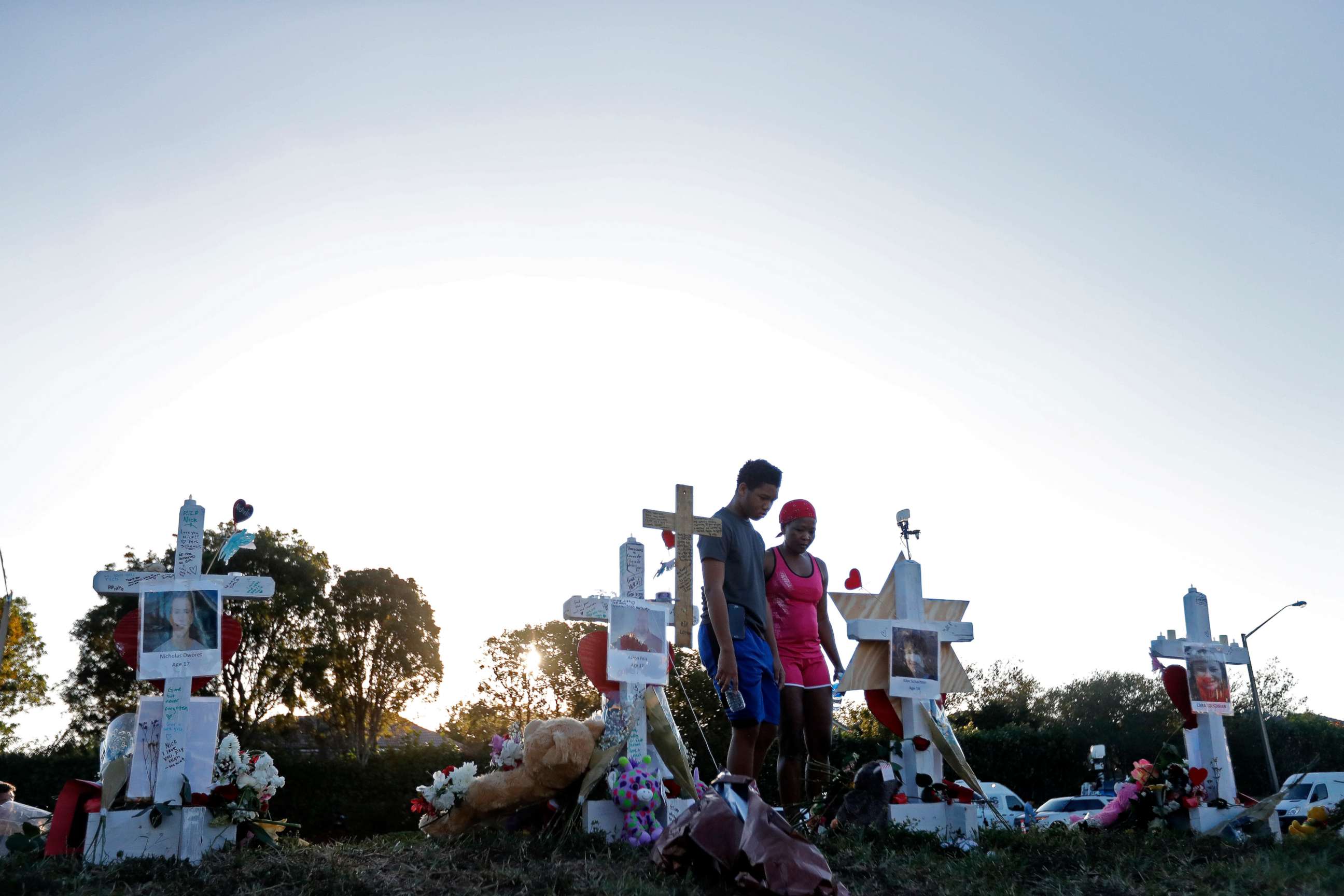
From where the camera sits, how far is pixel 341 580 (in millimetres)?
23562

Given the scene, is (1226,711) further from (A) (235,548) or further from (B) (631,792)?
(A) (235,548)

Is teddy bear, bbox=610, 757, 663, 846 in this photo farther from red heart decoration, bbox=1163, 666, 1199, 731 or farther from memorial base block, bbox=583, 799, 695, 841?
red heart decoration, bbox=1163, 666, 1199, 731

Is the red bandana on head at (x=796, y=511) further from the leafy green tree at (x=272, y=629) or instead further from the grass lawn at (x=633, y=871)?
the leafy green tree at (x=272, y=629)

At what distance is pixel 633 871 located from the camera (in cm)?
434

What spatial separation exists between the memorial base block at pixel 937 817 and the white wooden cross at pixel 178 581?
387 cm

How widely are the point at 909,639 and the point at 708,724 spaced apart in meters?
15.8

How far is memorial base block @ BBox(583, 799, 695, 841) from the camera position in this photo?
5281 mm

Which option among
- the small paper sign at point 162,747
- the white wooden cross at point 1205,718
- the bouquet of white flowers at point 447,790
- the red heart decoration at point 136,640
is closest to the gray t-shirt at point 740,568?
the bouquet of white flowers at point 447,790

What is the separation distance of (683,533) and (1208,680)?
146 inches

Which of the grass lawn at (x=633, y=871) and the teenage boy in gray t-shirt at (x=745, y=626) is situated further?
the teenage boy in gray t-shirt at (x=745, y=626)

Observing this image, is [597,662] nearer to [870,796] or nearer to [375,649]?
[870,796]

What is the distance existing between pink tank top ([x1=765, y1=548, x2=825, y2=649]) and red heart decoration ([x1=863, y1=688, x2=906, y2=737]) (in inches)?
21.6

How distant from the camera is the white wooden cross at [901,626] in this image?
6.36m

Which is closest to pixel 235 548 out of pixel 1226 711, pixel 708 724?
pixel 1226 711
